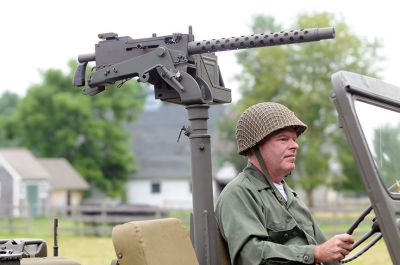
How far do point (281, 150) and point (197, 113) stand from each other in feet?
2.92

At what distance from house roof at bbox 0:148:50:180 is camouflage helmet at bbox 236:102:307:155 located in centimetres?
5364

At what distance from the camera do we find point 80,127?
203ft

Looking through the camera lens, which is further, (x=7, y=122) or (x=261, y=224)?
(x=7, y=122)

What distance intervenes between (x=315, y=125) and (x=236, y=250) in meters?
42.8

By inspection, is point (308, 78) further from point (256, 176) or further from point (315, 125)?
point (256, 176)

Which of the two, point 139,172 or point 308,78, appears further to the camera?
point 139,172

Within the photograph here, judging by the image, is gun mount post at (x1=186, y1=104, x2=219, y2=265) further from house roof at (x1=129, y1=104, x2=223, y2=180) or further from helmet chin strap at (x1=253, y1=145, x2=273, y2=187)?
house roof at (x1=129, y1=104, x2=223, y2=180)

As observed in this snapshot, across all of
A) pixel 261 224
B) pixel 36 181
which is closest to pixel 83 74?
pixel 261 224

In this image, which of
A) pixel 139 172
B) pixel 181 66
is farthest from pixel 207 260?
pixel 139 172

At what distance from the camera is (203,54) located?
16.7ft

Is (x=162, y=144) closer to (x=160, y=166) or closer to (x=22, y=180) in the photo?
(x=160, y=166)

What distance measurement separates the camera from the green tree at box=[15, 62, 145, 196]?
6131 cm

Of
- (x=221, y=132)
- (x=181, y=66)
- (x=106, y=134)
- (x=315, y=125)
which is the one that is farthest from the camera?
(x=106, y=134)

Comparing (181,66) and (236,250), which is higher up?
(181,66)
